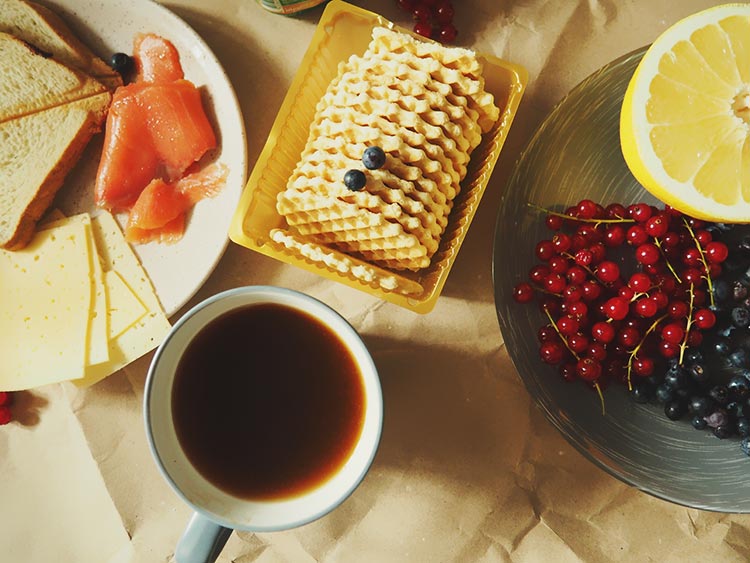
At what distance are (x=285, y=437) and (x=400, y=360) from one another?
28 cm

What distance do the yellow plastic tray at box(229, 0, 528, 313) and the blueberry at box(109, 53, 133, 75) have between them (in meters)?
0.37

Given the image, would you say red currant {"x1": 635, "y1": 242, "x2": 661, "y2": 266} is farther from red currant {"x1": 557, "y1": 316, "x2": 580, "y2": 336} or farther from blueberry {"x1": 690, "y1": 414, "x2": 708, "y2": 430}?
blueberry {"x1": 690, "y1": 414, "x2": 708, "y2": 430}

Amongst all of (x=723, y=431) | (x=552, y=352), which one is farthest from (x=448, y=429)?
(x=723, y=431)

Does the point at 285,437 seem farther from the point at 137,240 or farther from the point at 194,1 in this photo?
the point at 194,1

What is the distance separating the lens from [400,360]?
1.24 meters

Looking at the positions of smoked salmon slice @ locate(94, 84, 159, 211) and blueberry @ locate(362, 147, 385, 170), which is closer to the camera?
blueberry @ locate(362, 147, 385, 170)

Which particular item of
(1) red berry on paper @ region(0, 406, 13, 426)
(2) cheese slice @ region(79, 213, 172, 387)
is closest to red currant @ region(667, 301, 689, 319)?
(2) cheese slice @ region(79, 213, 172, 387)

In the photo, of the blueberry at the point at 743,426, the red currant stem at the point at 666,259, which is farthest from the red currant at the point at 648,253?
the blueberry at the point at 743,426

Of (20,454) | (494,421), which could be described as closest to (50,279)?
(20,454)

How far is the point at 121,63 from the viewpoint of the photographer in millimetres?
1239

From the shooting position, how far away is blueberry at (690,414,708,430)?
112 centimetres

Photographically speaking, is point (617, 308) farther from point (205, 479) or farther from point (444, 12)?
point (205, 479)

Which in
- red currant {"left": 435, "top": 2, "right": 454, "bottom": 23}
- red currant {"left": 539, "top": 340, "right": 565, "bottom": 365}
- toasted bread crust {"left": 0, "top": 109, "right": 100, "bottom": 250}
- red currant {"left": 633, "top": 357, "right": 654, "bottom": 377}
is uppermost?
red currant {"left": 435, "top": 2, "right": 454, "bottom": 23}

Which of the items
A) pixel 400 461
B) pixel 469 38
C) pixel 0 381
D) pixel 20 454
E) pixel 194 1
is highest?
pixel 469 38
